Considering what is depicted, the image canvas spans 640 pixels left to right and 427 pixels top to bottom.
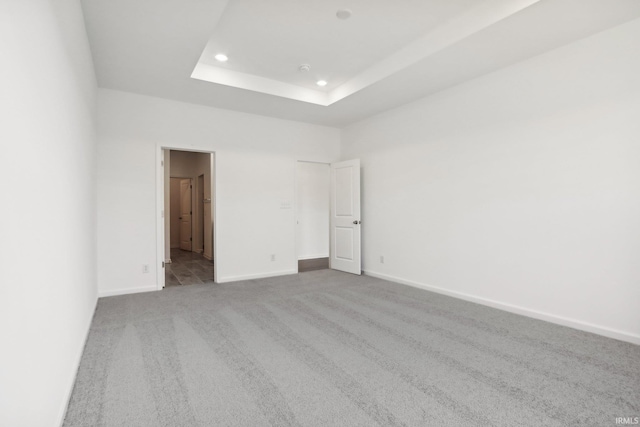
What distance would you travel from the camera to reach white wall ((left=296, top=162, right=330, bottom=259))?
7.12 metres

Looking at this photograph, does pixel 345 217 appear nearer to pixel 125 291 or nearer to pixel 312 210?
pixel 312 210

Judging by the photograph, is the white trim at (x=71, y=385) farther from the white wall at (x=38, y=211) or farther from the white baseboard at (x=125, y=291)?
the white baseboard at (x=125, y=291)

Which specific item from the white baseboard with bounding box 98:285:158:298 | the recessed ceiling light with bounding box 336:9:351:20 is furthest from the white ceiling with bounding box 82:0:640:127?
the white baseboard with bounding box 98:285:158:298

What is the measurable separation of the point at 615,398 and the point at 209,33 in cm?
401

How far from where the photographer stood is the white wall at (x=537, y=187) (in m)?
2.71

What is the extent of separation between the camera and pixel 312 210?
727cm

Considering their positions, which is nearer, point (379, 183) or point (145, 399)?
point (145, 399)

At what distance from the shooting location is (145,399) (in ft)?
6.08

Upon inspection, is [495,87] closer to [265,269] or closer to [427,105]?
[427,105]

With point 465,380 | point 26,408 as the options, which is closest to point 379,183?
point 465,380

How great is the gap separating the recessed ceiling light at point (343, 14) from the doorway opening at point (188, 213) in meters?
4.03

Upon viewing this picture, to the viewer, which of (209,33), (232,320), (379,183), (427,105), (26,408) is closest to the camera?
(26,408)

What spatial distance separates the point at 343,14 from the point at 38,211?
107 inches

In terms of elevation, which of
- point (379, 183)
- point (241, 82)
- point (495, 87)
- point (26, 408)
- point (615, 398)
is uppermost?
point (241, 82)
